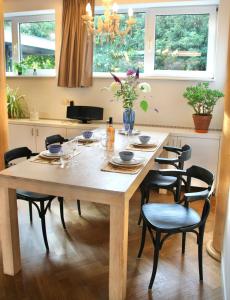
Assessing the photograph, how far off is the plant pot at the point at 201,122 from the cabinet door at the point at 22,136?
2.16 m

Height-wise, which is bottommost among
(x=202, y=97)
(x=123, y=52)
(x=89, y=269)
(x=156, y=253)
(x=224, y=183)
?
(x=89, y=269)

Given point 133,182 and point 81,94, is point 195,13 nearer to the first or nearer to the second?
point 81,94

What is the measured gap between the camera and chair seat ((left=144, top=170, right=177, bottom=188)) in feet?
9.29

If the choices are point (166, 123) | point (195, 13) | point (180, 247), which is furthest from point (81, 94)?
point (180, 247)

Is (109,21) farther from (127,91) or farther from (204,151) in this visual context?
(204,151)

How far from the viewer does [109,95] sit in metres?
4.22

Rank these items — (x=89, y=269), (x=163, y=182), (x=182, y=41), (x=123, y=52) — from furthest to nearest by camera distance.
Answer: (x=123, y=52), (x=182, y=41), (x=163, y=182), (x=89, y=269)

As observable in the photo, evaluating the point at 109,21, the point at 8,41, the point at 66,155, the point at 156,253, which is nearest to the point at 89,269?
the point at 156,253

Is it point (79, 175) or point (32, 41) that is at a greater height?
point (32, 41)

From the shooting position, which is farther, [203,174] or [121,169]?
[203,174]

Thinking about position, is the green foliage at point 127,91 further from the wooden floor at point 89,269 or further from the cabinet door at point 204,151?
the wooden floor at point 89,269

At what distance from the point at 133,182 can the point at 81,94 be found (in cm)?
271

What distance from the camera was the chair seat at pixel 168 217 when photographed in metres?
2.00

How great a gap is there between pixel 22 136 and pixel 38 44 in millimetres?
1412
